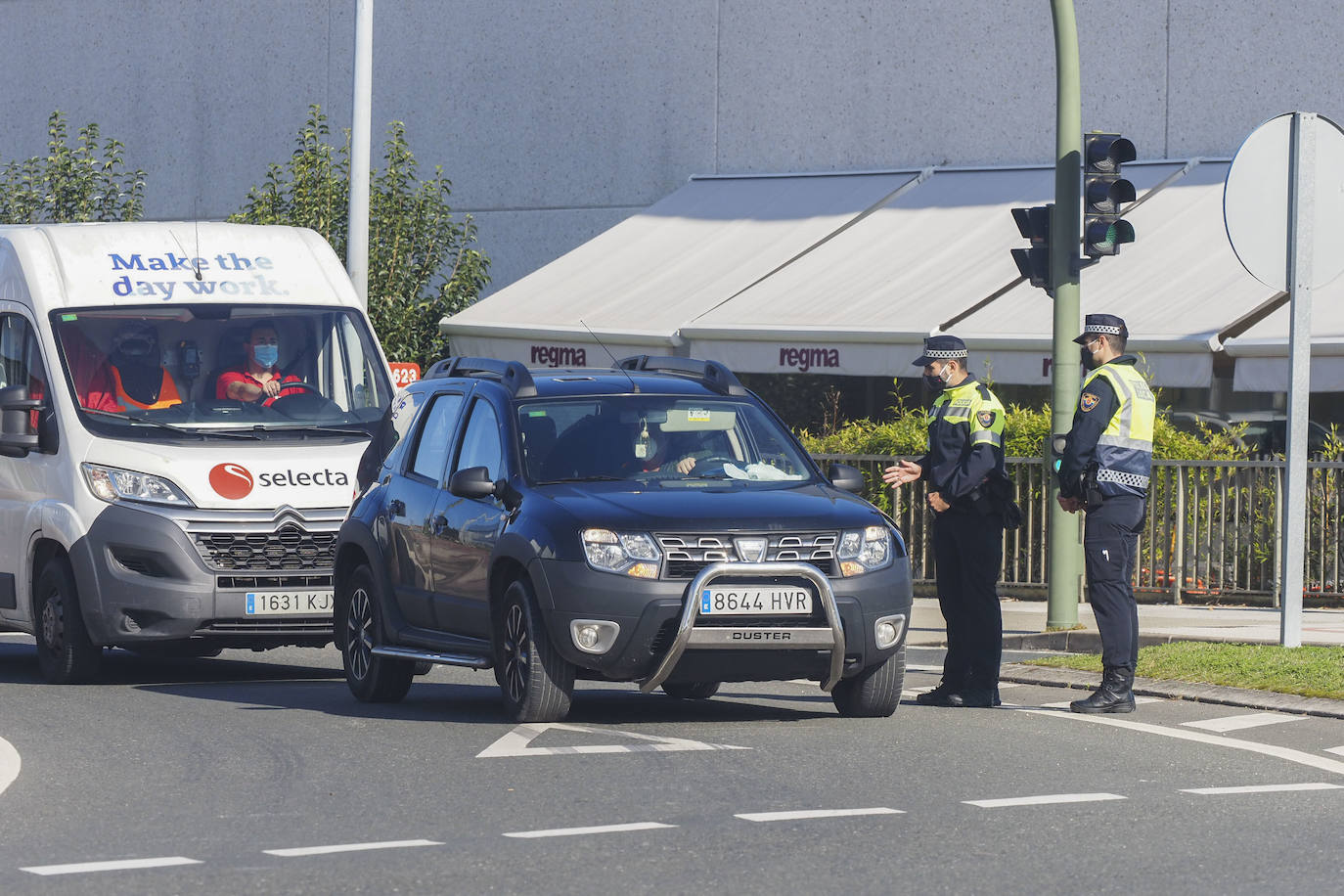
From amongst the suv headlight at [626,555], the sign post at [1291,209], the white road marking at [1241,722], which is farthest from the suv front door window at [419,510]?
the sign post at [1291,209]

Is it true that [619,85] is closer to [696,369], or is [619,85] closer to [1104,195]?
[1104,195]

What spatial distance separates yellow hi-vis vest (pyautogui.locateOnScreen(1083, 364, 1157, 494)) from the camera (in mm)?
10969

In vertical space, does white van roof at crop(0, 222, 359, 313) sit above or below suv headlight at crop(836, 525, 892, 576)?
above

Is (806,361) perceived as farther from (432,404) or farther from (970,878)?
(970,878)

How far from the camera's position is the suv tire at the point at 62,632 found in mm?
12562

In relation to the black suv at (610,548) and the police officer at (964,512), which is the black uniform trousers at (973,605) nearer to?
the police officer at (964,512)

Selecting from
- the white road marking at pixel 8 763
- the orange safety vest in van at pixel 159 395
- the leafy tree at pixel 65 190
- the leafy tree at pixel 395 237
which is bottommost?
the white road marking at pixel 8 763

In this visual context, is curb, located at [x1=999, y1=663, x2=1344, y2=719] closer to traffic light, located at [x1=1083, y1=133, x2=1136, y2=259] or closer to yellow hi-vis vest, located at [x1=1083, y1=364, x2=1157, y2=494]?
yellow hi-vis vest, located at [x1=1083, y1=364, x2=1157, y2=494]

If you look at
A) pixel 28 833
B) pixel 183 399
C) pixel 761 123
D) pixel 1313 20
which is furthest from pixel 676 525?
pixel 761 123

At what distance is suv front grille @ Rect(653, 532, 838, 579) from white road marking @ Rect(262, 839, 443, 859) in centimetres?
265

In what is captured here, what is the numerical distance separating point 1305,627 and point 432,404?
6791 mm

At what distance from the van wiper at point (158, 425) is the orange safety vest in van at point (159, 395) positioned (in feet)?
0.32

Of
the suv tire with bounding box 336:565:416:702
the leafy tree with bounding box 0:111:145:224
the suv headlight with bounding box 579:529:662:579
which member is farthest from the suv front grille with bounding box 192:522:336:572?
the leafy tree with bounding box 0:111:145:224

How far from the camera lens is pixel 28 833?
762cm
